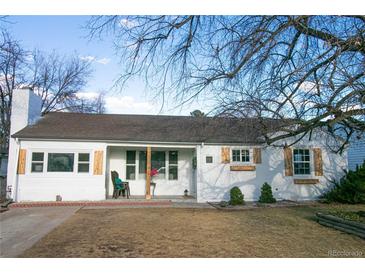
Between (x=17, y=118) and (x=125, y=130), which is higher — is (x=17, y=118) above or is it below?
above

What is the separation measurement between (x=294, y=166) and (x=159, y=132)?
22.6 feet

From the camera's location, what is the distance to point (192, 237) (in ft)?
19.9

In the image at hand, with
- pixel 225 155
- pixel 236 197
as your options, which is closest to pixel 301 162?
pixel 225 155

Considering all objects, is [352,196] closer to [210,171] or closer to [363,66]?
[210,171]

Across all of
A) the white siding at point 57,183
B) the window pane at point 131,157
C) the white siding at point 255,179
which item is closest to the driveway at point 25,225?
the white siding at point 57,183

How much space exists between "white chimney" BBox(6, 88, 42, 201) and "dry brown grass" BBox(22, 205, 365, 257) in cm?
481

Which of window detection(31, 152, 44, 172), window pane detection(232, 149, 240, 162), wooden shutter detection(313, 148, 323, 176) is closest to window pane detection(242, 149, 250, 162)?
window pane detection(232, 149, 240, 162)

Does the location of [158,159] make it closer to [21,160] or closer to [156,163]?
[156,163]

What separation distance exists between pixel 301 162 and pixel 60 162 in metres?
11.5

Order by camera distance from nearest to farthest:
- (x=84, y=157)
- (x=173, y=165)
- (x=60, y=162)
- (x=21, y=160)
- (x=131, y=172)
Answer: (x=21, y=160), (x=60, y=162), (x=84, y=157), (x=131, y=172), (x=173, y=165)

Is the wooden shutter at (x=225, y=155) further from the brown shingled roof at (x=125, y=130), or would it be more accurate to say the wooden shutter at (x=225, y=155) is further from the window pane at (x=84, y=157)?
the window pane at (x=84, y=157)

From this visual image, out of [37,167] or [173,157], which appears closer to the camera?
[37,167]

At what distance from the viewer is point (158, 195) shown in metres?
13.9

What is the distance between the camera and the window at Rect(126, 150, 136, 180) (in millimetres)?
13992
